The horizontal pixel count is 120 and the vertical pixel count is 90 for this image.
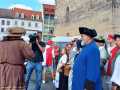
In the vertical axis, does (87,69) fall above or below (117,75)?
above

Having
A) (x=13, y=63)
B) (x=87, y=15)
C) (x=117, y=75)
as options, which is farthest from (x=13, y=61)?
(x=87, y=15)

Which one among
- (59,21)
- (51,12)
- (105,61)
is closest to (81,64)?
(105,61)

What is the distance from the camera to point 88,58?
6.71 m

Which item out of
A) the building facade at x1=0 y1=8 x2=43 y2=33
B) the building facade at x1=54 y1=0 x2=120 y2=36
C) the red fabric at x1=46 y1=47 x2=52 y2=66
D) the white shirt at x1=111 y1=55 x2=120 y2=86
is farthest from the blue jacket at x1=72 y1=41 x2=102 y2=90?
the building facade at x1=0 y1=8 x2=43 y2=33

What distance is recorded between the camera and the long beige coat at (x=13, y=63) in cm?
717

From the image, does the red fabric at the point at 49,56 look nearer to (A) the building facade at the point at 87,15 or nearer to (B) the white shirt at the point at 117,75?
(B) the white shirt at the point at 117,75

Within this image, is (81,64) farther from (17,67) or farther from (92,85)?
(17,67)

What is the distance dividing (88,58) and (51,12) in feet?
283

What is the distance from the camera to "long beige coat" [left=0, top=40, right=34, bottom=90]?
7.17 m

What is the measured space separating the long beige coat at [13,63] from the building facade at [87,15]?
103 ft

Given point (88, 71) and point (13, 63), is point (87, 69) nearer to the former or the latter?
point (88, 71)

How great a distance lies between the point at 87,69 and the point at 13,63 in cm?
127

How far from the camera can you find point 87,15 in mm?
49406

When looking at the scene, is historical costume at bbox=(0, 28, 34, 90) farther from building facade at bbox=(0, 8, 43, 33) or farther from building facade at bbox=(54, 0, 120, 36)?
building facade at bbox=(0, 8, 43, 33)
